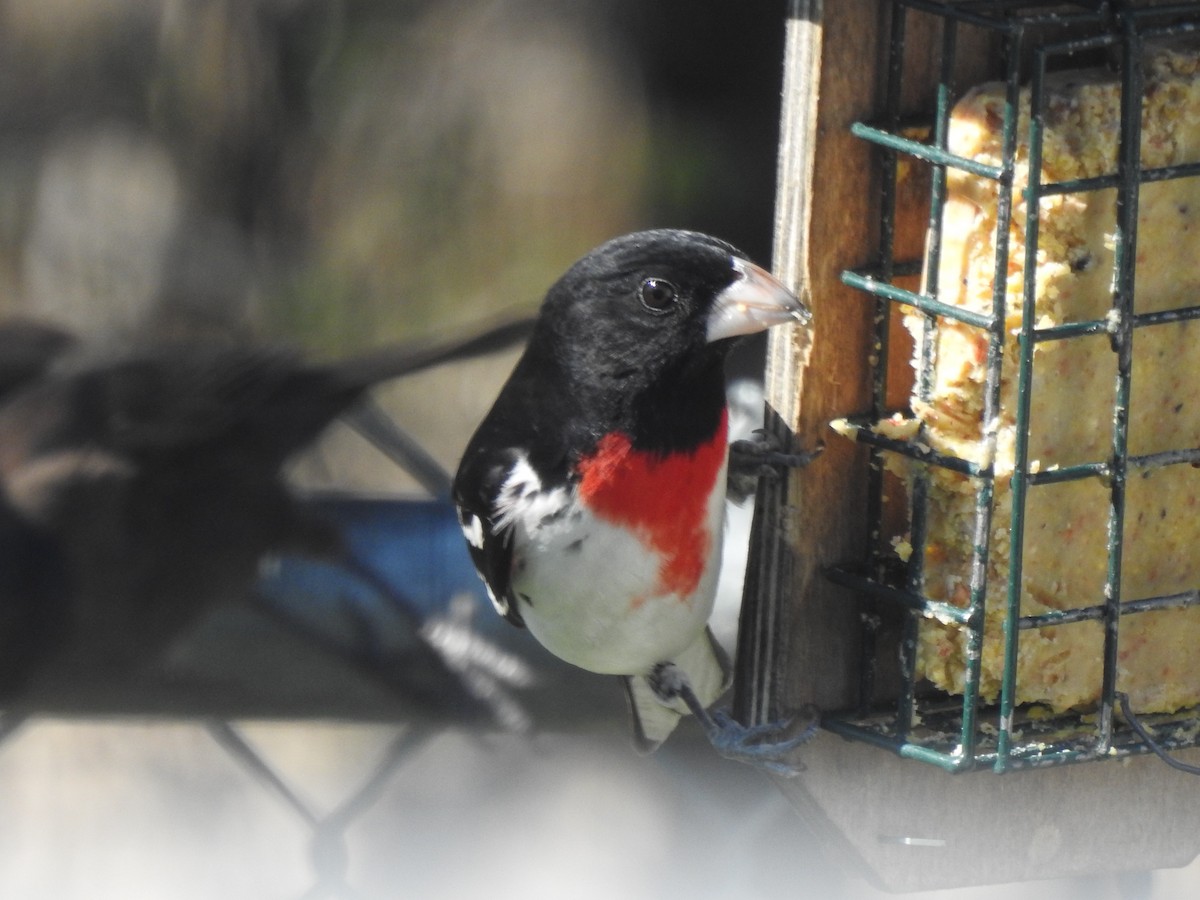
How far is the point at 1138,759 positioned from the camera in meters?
2.24

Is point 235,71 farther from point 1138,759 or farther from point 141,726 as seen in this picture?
point 1138,759

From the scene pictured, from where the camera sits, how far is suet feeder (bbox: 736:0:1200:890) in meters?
1.92

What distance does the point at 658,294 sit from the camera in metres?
2.04

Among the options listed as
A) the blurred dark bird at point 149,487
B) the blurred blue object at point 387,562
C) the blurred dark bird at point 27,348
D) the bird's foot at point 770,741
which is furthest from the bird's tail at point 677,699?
the blurred dark bird at point 27,348

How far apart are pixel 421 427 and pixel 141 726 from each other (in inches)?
43.5

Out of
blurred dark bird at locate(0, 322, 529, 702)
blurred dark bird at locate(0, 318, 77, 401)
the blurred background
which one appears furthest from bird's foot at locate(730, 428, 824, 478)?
blurred dark bird at locate(0, 318, 77, 401)

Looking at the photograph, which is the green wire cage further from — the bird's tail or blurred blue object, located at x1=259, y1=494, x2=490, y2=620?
blurred blue object, located at x1=259, y1=494, x2=490, y2=620

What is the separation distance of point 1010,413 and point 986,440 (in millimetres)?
41

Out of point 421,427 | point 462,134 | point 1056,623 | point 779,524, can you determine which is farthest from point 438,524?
point 1056,623

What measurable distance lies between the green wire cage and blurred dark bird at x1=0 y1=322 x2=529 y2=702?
5.18ft

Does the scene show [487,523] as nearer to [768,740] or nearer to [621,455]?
[621,455]

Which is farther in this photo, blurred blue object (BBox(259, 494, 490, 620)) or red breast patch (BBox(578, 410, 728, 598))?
blurred blue object (BBox(259, 494, 490, 620))

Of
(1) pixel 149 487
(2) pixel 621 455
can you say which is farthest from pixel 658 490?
(1) pixel 149 487

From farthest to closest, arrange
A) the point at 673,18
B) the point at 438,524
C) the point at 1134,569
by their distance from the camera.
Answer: the point at 438,524, the point at 673,18, the point at 1134,569
